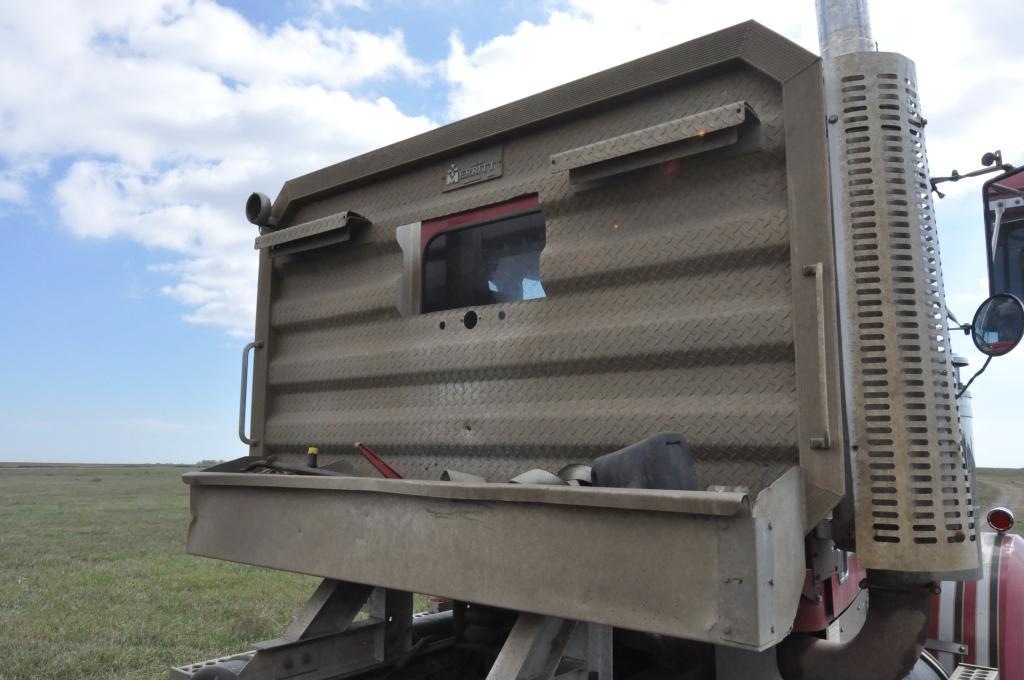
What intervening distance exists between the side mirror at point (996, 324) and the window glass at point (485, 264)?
162cm

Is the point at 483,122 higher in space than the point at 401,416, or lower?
higher

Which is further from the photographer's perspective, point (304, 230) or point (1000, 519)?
point (304, 230)

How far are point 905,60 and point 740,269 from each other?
812 millimetres

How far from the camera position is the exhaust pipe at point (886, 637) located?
2213 mm

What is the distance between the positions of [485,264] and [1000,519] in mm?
2699

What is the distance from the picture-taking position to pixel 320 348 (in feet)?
12.3

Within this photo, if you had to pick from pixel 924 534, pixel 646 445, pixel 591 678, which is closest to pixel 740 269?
pixel 646 445

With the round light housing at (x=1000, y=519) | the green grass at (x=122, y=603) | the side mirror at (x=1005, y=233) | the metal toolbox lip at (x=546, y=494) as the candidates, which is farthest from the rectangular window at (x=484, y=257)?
the green grass at (x=122, y=603)

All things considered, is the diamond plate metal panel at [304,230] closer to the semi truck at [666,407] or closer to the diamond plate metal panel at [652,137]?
the semi truck at [666,407]

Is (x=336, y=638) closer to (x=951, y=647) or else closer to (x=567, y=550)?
(x=567, y=550)

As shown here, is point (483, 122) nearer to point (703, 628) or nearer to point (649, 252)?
point (649, 252)

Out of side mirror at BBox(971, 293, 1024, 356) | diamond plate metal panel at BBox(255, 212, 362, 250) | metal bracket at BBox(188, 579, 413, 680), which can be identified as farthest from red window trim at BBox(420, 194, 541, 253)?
side mirror at BBox(971, 293, 1024, 356)

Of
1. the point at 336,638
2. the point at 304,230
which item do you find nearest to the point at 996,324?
the point at 336,638

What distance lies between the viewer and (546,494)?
196 centimetres
